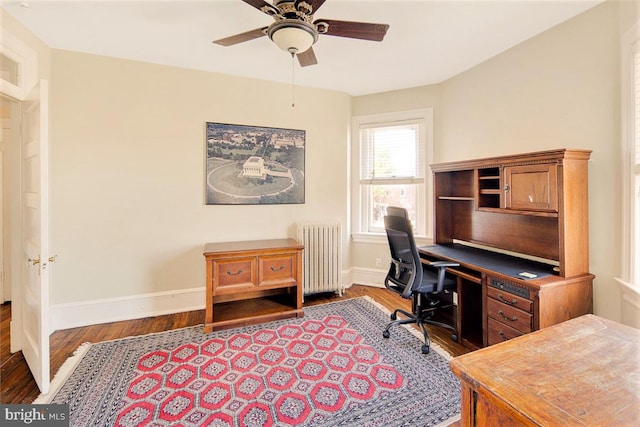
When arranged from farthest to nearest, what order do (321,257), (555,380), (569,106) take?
1. (321,257)
2. (569,106)
3. (555,380)

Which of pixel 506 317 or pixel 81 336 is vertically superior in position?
pixel 506 317

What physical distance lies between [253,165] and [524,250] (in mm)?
2960

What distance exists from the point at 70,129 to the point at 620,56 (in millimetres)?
4648

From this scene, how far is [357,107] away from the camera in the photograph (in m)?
4.12

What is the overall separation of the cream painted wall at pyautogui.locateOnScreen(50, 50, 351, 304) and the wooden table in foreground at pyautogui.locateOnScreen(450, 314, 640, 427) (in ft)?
9.56

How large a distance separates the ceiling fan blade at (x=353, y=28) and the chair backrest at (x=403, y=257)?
141 cm

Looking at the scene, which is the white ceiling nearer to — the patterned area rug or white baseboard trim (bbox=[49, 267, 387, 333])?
white baseboard trim (bbox=[49, 267, 387, 333])

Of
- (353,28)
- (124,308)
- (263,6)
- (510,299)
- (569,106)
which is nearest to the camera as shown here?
(263,6)

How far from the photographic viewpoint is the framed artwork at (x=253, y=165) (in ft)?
11.0

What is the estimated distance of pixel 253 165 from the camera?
3.51 metres

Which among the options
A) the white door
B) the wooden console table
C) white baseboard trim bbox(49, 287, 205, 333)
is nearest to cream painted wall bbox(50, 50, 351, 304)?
white baseboard trim bbox(49, 287, 205, 333)

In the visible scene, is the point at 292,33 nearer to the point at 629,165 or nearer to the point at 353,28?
the point at 353,28

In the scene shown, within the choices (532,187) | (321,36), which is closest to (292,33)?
(321,36)

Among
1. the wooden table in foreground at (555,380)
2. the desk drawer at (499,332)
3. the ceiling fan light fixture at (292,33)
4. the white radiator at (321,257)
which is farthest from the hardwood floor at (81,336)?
the ceiling fan light fixture at (292,33)
